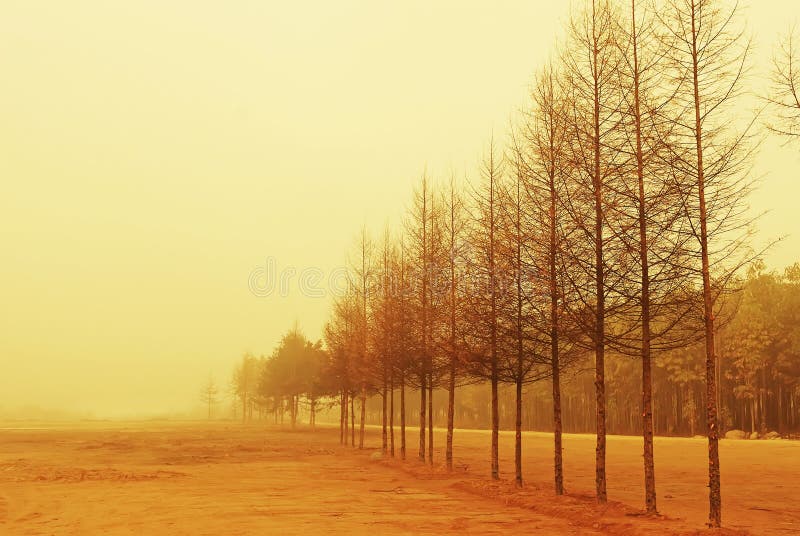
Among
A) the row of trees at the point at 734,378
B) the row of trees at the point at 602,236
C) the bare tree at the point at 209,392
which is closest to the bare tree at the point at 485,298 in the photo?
the row of trees at the point at 602,236

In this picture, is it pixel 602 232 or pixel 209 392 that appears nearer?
pixel 602 232

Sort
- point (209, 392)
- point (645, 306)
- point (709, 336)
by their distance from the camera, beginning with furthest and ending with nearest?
1. point (209, 392)
2. point (645, 306)
3. point (709, 336)

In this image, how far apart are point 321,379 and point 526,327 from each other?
42100 mm

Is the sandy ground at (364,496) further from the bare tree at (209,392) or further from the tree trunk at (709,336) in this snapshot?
the bare tree at (209,392)

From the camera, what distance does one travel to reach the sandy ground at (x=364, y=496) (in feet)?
50.4

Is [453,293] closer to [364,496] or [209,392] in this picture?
[364,496]

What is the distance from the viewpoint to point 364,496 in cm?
2106

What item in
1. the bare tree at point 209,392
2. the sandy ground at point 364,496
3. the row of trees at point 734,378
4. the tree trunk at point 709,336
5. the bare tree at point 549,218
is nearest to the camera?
the tree trunk at point 709,336

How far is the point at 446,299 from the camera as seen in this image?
29531 millimetres

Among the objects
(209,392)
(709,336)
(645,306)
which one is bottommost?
(209,392)

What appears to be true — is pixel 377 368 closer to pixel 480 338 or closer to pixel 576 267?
pixel 480 338

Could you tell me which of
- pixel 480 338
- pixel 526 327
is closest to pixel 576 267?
pixel 526 327

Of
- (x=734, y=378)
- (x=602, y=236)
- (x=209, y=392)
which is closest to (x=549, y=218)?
(x=602, y=236)

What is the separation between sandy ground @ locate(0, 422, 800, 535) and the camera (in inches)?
605
